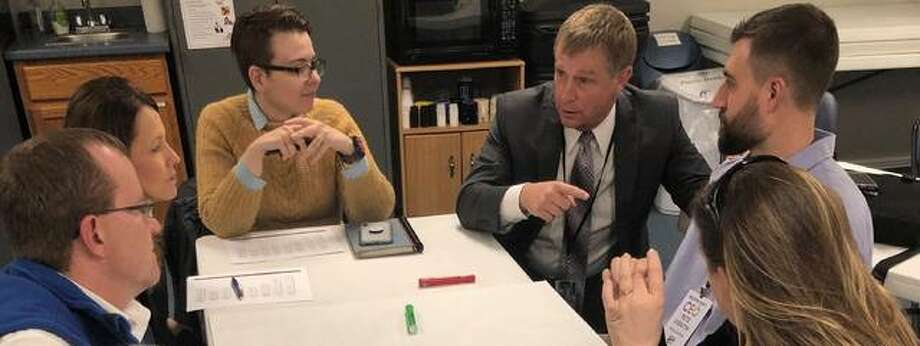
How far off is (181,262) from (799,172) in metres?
1.57

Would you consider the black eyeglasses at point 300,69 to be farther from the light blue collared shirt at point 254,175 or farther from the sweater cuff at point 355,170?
the sweater cuff at point 355,170

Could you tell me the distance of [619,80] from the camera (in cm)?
196

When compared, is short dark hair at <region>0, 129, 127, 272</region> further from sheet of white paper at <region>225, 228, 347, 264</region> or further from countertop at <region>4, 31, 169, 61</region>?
countertop at <region>4, 31, 169, 61</region>

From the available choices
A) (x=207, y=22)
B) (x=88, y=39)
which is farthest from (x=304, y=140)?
(x=88, y=39)

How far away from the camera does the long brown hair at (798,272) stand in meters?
0.92

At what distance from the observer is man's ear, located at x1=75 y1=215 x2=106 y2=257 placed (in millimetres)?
1100

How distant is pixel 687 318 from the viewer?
63.3 inches

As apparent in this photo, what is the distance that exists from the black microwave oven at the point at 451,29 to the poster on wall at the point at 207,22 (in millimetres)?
725

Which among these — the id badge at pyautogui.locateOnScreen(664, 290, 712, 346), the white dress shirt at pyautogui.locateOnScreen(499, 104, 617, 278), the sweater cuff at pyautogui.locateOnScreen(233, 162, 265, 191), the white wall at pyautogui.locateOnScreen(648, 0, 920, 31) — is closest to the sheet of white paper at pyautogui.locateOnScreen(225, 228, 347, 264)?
the sweater cuff at pyautogui.locateOnScreen(233, 162, 265, 191)

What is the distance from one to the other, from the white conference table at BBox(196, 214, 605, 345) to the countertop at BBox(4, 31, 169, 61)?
5.78ft

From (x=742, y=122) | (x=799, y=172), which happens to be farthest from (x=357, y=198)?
(x=799, y=172)

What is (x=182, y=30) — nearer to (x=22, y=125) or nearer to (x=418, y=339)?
(x=22, y=125)

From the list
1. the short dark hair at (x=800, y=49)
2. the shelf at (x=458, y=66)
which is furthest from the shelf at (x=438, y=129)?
the short dark hair at (x=800, y=49)

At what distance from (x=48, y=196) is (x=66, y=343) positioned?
0.72 ft
